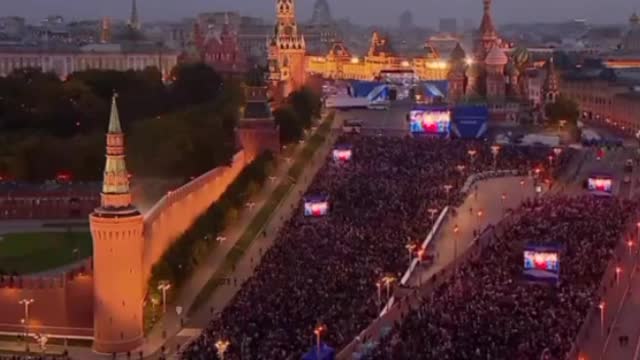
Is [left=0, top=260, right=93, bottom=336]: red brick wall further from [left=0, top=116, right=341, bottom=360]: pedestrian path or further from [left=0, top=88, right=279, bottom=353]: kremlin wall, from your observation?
[left=0, top=116, right=341, bottom=360]: pedestrian path

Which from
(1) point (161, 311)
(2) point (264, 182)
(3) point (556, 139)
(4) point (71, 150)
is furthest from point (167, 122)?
(1) point (161, 311)

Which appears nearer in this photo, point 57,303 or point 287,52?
point 57,303

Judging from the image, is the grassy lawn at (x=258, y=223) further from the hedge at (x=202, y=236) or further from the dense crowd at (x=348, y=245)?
the dense crowd at (x=348, y=245)

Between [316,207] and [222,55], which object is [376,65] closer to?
[222,55]

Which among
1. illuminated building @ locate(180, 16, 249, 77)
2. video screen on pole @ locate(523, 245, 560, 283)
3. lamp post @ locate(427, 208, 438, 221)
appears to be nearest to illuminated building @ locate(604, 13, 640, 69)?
illuminated building @ locate(180, 16, 249, 77)

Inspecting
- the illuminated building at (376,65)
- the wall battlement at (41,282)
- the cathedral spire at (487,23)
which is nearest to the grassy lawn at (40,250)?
the wall battlement at (41,282)

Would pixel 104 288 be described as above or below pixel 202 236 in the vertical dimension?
above

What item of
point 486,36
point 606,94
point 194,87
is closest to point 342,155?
point 194,87
